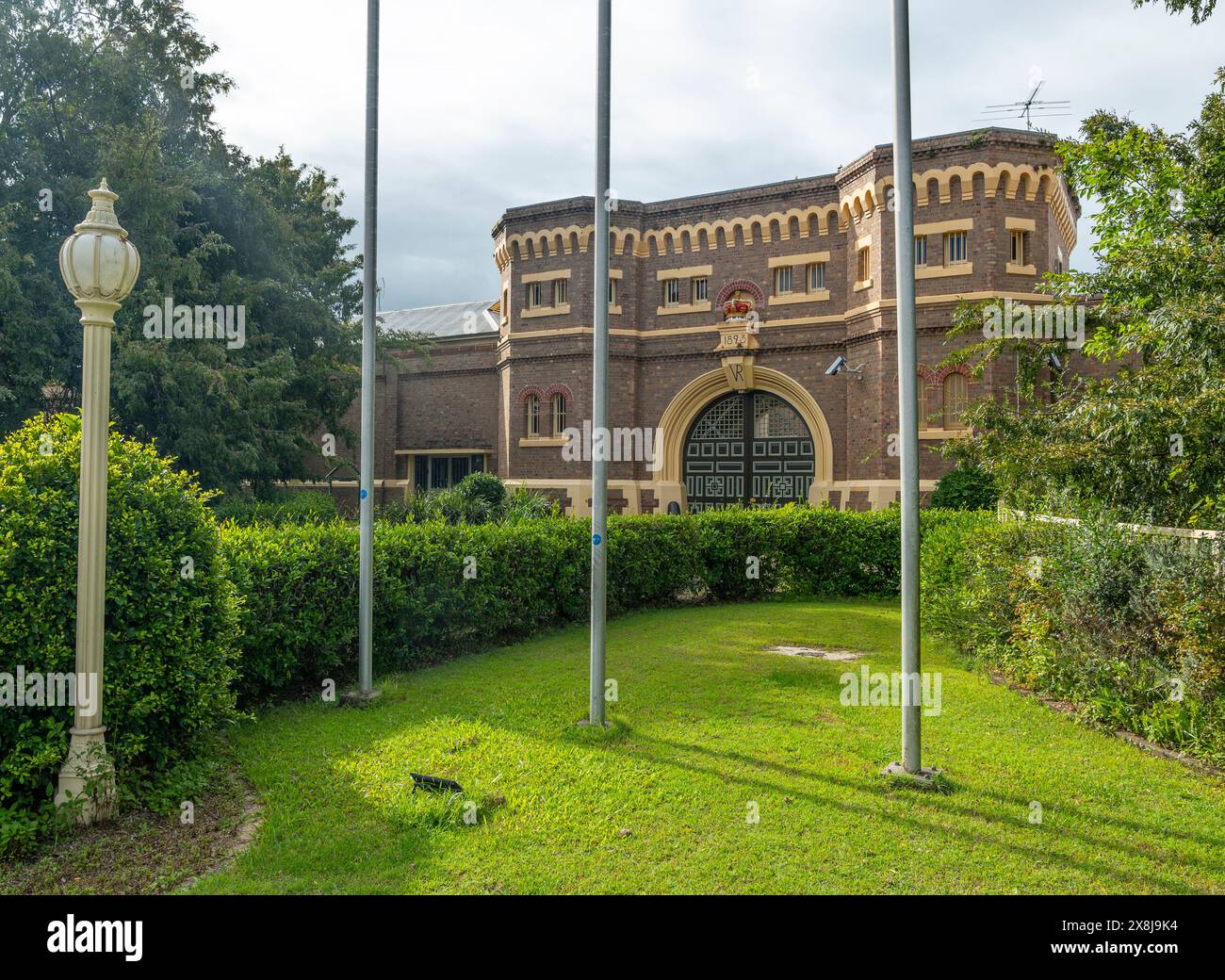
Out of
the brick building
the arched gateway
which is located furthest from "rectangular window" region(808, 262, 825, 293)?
the arched gateway

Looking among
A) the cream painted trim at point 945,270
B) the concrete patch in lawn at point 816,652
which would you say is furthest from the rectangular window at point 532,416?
the concrete patch in lawn at point 816,652

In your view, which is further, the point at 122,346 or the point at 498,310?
the point at 498,310

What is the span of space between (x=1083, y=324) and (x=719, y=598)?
8.21 m

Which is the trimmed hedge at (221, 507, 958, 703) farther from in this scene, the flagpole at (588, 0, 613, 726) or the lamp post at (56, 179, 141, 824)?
the flagpole at (588, 0, 613, 726)

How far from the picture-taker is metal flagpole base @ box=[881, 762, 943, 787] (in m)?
5.45

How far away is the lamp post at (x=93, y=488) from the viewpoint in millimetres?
4836

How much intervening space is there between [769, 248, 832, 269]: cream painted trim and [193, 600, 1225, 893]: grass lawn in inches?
697

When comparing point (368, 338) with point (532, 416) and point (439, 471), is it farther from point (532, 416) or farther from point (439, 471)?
point (439, 471)

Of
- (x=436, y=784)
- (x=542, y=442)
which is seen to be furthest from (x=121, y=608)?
(x=542, y=442)

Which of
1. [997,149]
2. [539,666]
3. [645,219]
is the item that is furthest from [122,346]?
[997,149]

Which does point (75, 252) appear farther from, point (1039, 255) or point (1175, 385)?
point (1039, 255)

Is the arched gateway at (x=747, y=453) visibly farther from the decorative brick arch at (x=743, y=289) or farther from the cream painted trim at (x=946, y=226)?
the cream painted trim at (x=946, y=226)

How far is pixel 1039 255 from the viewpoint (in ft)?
68.3

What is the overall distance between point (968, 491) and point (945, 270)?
21.6 feet
